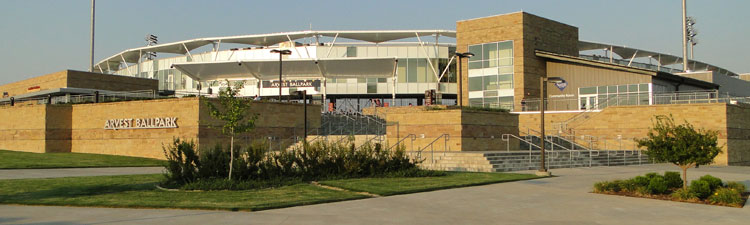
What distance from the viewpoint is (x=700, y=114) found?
36.4m

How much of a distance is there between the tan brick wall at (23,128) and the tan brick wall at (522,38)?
33342 millimetres

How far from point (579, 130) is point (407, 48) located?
75.0 ft

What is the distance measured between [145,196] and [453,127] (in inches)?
822

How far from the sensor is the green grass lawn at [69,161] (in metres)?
28.0

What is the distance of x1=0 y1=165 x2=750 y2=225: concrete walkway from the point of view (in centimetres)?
1148

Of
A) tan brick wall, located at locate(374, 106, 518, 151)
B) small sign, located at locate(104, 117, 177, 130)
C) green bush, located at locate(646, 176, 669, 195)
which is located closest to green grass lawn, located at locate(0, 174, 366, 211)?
green bush, located at locate(646, 176, 669, 195)

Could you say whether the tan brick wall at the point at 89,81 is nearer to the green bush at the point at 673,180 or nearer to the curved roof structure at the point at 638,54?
the green bush at the point at 673,180

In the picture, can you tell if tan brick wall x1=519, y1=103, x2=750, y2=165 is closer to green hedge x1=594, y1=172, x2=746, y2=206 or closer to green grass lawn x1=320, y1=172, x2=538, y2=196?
green grass lawn x1=320, y1=172, x2=538, y2=196

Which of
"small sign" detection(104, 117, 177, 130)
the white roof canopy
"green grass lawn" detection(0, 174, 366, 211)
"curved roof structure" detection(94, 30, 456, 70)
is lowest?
"green grass lawn" detection(0, 174, 366, 211)

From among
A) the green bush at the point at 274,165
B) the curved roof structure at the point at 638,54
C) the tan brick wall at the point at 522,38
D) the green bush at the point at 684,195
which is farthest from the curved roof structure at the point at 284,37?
the green bush at the point at 684,195

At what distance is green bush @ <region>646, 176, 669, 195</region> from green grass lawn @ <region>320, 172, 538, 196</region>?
4988mm

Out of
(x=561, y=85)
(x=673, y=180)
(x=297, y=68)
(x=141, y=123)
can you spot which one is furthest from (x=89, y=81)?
(x=673, y=180)

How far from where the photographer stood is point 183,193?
16.0 metres

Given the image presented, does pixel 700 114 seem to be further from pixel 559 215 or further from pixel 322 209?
pixel 322 209
